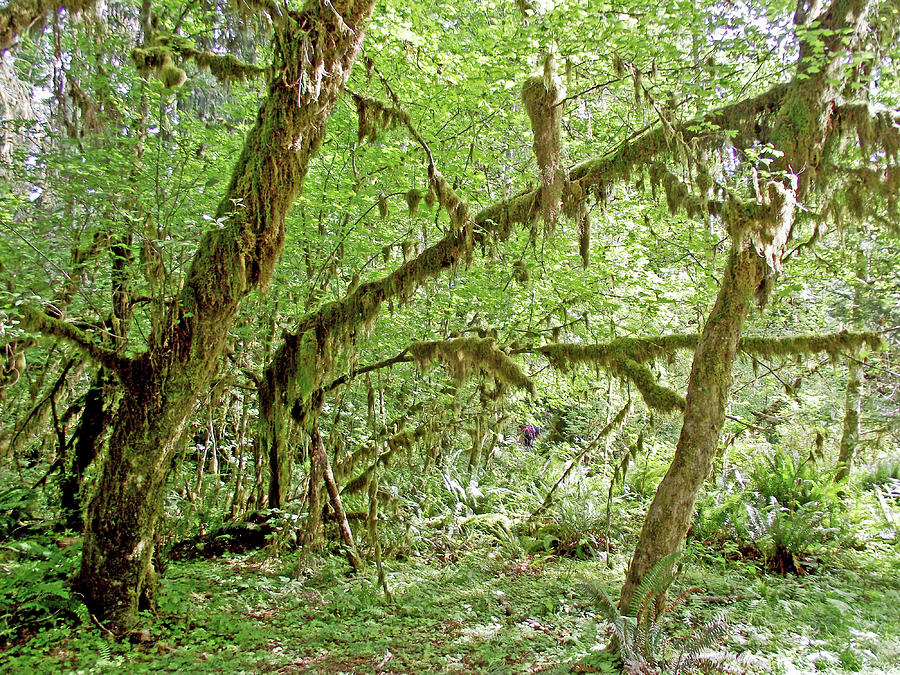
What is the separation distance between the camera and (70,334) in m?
4.50

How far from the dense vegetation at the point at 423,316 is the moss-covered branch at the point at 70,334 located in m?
0.06

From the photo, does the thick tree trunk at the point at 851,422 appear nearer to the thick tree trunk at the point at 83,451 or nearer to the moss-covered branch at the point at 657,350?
the moss-covered branch at the point at 657,350

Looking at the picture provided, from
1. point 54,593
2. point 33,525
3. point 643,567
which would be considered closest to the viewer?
point 54,593

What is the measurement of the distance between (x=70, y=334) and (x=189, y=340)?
993 mm

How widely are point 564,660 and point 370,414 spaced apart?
3455 mm

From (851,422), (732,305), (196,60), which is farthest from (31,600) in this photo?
(851,422)

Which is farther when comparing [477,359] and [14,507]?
[477,359]

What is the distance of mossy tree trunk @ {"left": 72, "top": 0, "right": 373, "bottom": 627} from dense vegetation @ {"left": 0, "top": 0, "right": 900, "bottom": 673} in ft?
0.09

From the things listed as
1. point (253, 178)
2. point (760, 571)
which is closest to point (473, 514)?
point (760, 571)

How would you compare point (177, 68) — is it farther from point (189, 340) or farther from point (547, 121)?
point (547, 121)

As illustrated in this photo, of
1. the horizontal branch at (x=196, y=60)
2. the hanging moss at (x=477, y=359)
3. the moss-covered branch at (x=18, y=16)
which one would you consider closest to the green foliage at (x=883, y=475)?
the hanging moss at (x=477, y=359)

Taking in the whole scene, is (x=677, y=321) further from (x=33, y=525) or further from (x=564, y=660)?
(x=33, y=525)

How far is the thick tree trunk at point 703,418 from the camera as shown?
462 cm

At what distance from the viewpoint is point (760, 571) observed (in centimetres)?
663
